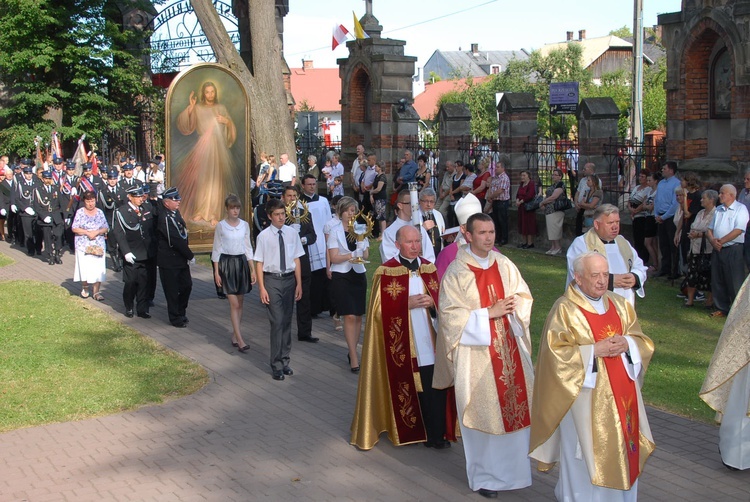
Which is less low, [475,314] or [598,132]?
[598,132]

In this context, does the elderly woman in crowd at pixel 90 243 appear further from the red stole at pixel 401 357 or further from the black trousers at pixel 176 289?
the red stole at pixel 401 357

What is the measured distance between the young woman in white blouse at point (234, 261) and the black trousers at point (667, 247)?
652 cm

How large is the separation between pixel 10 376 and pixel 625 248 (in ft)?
21.1

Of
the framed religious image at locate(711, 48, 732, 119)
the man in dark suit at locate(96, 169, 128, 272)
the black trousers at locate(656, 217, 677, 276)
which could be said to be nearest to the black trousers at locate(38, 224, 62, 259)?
the man in dark suit at locate(96, 169, 128, 272)

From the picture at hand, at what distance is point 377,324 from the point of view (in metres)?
7.77

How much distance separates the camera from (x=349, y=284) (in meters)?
10.2

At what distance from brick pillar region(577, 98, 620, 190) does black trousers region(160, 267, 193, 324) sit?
8.11 meters

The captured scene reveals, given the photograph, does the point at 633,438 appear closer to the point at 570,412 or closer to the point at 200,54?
the point at 570,412

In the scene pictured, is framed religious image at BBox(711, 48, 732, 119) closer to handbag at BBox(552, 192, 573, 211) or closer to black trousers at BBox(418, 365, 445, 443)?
handbag at BBox(552, 192, 573, 211)

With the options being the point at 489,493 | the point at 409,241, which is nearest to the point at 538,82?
the point at 409,241

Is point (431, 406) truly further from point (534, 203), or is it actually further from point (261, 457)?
point (534, 203)

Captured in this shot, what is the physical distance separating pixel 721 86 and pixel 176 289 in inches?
376

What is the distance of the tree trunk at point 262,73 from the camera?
18.6 metres

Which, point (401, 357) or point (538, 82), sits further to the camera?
point (538, 82)
